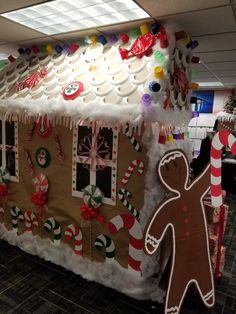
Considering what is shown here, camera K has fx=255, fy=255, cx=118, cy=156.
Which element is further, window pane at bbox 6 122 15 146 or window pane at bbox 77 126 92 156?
window pane at bbox 6 122 15 146

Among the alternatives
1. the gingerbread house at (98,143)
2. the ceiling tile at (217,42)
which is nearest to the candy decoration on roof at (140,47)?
the gingerbread house at (98,143)

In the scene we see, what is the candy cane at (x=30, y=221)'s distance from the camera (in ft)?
8.48

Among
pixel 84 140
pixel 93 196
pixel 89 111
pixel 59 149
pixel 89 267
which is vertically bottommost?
pixel 89 267

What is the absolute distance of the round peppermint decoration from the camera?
2099 mm

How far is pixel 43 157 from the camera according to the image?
2.44m

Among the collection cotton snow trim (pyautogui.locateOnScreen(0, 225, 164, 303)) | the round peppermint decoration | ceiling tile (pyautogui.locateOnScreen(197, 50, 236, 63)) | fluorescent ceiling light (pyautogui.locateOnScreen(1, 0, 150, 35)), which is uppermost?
fluorescent ceiling light (pyautogui.locateOnScreen(1, 0, 150, 35))

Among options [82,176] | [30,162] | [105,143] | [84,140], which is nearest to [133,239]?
[82,176]

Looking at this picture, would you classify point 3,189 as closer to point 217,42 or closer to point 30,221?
point 30,221

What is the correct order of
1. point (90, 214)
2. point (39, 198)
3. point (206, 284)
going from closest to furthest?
point (206, 284) → point (90, 214) → point (39, 198)

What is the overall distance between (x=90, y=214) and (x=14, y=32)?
1737 millimetres

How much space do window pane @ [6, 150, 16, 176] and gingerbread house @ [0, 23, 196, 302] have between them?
1 centimetres

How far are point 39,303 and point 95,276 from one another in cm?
48

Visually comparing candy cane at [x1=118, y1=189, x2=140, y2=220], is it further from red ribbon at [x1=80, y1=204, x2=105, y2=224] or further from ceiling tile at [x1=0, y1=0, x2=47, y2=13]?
ceiling tile at [x1=0, y1=0, x2=47, y2=13]

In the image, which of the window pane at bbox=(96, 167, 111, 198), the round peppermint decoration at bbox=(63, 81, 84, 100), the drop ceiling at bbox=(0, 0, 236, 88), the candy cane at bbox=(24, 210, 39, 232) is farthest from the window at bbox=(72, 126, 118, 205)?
the drop ceiling at bbox=(0, 0, 236, 88)
